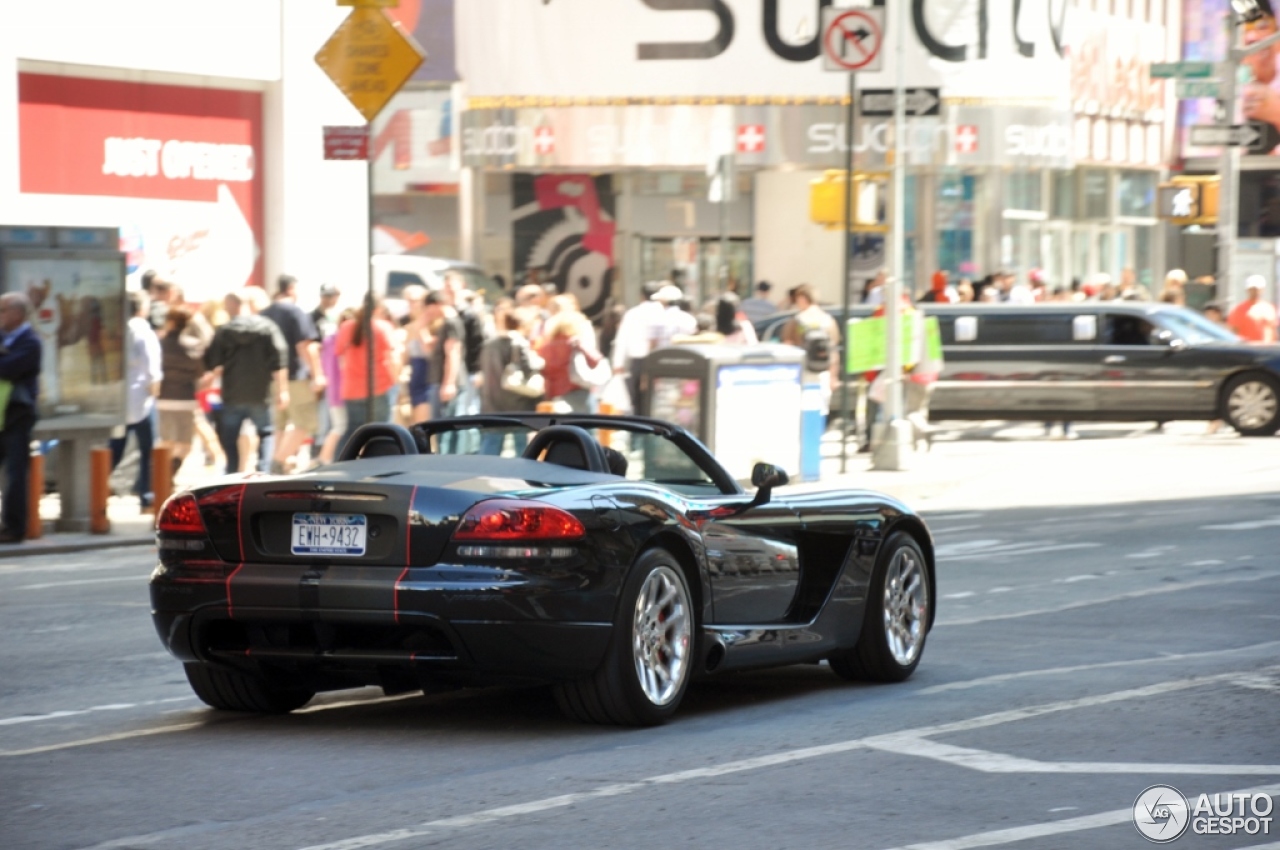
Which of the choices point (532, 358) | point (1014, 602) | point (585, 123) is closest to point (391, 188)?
point (585, 123)

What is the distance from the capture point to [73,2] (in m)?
28.2

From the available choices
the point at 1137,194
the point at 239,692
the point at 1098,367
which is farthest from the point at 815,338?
the point at 1137,194

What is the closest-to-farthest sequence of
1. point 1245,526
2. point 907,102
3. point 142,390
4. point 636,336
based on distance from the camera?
point 1245,526
point 142,390
point 907,102
point 636,336

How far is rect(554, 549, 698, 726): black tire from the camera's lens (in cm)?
842

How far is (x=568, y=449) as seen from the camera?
9.06 metres

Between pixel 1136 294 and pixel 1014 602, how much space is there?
918 inches

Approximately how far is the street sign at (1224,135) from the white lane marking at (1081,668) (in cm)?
2159

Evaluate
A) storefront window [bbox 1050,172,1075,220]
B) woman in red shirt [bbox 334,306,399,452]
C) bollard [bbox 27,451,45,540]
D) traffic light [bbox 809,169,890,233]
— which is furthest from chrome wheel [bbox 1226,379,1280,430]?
storefront window [bbox 1050,172,1075,220]

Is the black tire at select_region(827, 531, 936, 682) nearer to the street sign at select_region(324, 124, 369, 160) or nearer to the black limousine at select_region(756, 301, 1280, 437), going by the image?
the street sign at select_region(324, 124, 369, 160)

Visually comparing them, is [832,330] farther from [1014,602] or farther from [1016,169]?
[1016,169]

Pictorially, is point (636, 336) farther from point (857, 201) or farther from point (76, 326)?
point (76, 326)

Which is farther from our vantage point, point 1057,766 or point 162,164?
point 162,164

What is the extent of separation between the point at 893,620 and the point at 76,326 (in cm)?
1046

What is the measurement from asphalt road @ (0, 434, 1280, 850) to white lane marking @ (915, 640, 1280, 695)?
0.03m
